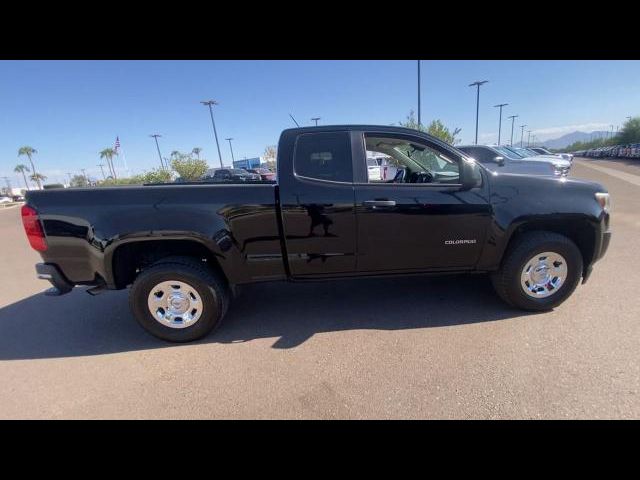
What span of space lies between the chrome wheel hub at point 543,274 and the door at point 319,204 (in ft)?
5.94

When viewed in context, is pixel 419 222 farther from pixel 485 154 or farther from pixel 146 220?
pixel 485 154

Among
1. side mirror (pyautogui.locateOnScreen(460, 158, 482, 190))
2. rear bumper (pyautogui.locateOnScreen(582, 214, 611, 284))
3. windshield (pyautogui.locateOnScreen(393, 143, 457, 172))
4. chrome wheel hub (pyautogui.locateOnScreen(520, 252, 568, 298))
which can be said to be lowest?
chrome wheel hub (pyautogui.locateOnScreen(520, 252, 568, 298))

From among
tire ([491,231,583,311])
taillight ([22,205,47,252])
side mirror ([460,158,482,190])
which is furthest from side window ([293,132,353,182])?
taillight ([22,205,47,252])

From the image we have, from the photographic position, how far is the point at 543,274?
10.3 feet

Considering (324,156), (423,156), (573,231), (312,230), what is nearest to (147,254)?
(312,230)

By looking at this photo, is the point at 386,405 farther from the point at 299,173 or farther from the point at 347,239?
the point at 299,173

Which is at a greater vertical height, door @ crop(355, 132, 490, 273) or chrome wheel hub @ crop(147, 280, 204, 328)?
door @ crop(355, 132, 490, 273)

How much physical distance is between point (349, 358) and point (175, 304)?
1.75 m

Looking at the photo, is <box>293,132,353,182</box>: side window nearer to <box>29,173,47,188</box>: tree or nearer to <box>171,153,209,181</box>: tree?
<box>171,153,209,181</box>: tree

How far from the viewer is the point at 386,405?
7.01ft

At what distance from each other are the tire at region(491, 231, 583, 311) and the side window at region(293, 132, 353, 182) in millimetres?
1857

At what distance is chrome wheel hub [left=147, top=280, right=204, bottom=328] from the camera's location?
296 centimetres
